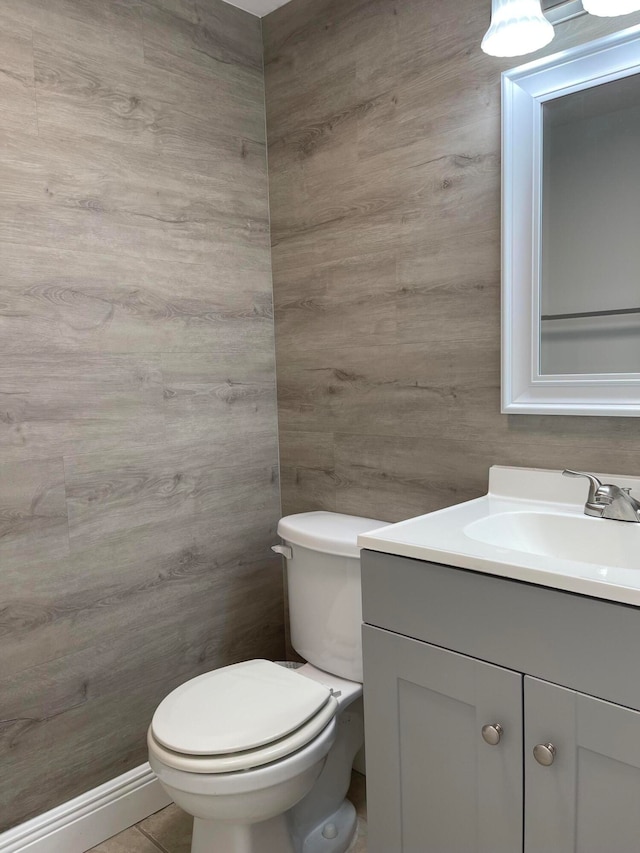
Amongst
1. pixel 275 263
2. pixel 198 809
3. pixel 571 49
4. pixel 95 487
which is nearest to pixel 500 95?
pixel 571 49

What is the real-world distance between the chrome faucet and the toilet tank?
0.55 m

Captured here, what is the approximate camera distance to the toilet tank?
1652 mm

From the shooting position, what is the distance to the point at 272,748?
135 cm

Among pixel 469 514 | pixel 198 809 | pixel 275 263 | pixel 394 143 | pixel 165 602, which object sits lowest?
pixel 198 809

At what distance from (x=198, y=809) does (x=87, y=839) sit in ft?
1.84

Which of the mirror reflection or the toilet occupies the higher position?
the mirror reflection

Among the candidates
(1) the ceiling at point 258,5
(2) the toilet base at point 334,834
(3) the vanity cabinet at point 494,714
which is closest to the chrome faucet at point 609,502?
(3) the vanity cabinet at point 494,714

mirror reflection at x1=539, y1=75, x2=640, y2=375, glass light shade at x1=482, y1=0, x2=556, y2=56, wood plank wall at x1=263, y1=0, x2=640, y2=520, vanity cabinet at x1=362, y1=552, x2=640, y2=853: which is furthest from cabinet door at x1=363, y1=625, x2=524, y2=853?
glass light shade at x1=482, y1=0, x2=556, y2=56

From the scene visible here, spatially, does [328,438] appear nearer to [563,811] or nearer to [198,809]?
[198,809]

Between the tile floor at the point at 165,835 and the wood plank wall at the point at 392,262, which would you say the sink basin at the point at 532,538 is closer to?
the wood plank wall at the point at 392,262

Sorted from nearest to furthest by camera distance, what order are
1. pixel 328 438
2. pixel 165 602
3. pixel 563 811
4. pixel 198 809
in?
pixel 563 811 → pixel 198 809 → pixel 165 602 → pixel 328 438

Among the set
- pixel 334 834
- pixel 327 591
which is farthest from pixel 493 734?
pixel 334 834

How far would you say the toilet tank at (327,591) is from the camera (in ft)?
5.42

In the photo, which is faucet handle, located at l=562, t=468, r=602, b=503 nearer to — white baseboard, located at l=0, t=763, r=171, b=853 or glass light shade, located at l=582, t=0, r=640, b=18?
glass light shade, located at l=582, t=0, r=640, b=18
